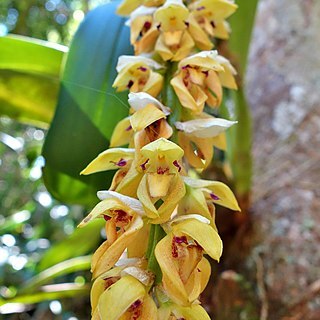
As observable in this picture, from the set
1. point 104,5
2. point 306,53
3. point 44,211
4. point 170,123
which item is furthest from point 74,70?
point 44,211

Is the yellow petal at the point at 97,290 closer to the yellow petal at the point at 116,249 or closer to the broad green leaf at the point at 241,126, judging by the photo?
the yellow petal at the point at 116,249

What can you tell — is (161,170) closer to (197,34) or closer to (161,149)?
(161,149)

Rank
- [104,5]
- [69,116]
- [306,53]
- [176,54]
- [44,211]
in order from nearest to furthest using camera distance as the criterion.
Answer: [176,54] < [69,116] < [104,5] < [306,53] < [44,211]

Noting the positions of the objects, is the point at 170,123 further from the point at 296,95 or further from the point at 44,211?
the point at 44,211

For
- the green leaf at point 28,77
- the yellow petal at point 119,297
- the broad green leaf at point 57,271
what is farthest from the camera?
the broad green leaf at point 57,271

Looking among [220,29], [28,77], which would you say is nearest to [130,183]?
[220,29]

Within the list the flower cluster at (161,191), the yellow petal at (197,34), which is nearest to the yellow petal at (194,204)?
the flower cluster at (161,191)

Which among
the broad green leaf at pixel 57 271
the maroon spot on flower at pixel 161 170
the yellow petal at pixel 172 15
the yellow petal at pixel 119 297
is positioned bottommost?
the broad green leaf at pixel 57 271
